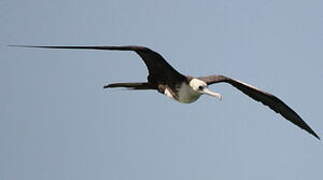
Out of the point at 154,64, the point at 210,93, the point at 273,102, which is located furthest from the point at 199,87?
the point at 273,102

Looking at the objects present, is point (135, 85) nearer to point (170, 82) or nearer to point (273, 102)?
point (170, 82)

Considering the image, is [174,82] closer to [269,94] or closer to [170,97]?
[170,97]

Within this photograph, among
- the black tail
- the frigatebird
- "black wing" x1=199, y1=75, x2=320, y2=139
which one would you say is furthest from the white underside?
"black wing" x1=199, y1=75, x2=320, y2=139

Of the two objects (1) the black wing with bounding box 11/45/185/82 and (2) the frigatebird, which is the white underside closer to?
(2) the frigatebird

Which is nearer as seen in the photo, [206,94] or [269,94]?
[206,94]

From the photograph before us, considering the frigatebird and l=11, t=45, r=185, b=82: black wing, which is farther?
the frigatebird

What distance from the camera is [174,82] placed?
9.55m

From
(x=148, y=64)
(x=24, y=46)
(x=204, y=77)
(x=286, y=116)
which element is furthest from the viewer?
(x=286, y=116)

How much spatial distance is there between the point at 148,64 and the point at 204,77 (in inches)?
38.1

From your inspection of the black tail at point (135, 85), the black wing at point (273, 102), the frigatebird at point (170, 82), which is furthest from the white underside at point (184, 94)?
the black wing at point (273, 102)

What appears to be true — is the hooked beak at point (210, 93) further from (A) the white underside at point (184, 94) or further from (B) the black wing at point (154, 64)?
(B) the black wing at point (154, 64)

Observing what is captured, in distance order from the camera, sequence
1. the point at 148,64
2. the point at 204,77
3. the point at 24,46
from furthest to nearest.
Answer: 1. the point at 204,77
2. the point at 148,64
3. the point at 24,46

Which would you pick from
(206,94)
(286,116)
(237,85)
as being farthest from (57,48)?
(286,116)

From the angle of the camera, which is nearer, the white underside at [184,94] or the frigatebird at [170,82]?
the frigatebird at [170,82]
